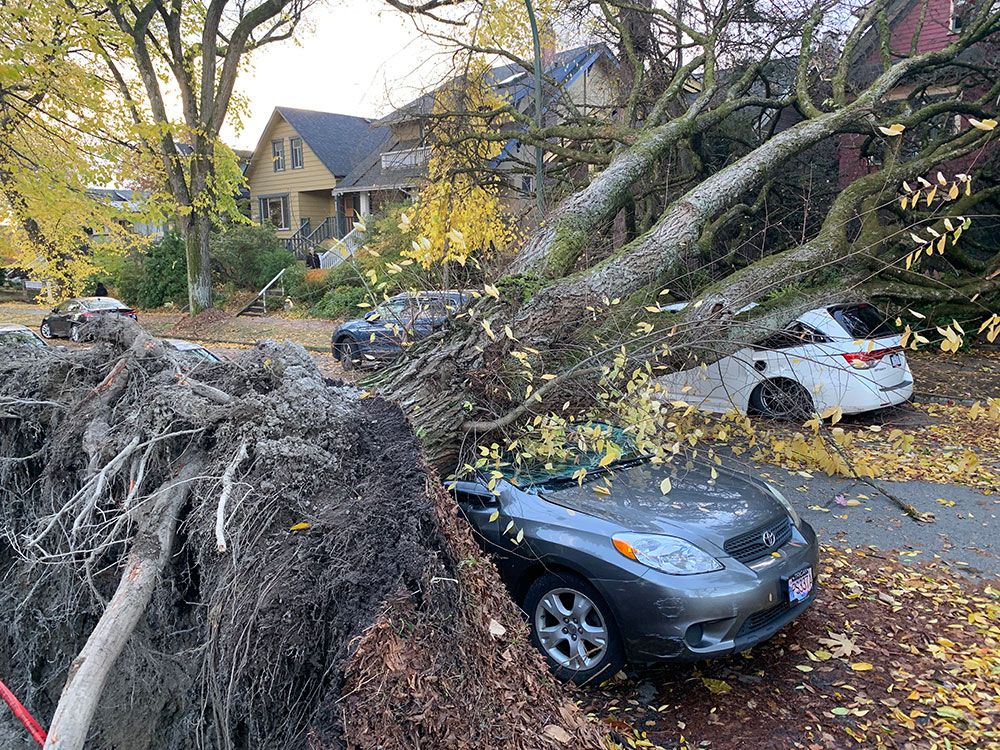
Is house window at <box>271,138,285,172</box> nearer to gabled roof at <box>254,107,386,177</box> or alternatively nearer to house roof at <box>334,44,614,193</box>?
gabled roof at <box>254,107,386,177</box>

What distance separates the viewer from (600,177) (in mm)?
7188

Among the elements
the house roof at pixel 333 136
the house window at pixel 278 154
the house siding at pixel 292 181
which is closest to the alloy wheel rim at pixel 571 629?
the house roof at pixel 333 136

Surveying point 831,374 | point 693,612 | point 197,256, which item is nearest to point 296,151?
point 197,256

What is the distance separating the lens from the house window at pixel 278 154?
37.5m

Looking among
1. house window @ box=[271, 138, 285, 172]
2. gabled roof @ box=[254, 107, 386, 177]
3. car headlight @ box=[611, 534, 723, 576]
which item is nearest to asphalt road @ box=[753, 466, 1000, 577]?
car headlight @ box=[611, 534, 723, 576]

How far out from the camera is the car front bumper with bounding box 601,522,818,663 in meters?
3.39

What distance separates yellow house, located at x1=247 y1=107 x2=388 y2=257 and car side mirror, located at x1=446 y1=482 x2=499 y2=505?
31.5 m

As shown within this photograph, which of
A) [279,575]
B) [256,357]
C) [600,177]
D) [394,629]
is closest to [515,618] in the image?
[394,629]

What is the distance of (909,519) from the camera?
5.75 m

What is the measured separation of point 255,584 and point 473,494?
1.66 meters

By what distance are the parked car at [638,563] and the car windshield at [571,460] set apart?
0.02m

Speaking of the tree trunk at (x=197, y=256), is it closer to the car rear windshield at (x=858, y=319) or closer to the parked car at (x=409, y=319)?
the parked car at (x=409, y=319)

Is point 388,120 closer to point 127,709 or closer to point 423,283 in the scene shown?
point 423,283

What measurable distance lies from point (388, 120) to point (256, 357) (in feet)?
26.5
